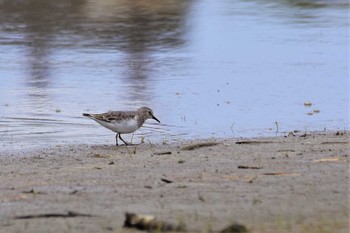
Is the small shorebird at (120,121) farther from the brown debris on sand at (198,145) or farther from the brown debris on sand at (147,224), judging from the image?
the brown debris on sand at (147,224)

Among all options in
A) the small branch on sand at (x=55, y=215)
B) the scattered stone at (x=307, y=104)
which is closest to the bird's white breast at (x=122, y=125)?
the scattered stone at (x=307, y=104)

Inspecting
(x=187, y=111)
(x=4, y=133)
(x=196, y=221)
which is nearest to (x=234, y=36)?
(x=187, y=111)

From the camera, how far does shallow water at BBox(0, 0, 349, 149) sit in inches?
531

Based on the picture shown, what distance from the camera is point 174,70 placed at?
58.2 ft

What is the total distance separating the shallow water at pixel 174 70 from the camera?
13.5m

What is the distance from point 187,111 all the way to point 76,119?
1.61 meters

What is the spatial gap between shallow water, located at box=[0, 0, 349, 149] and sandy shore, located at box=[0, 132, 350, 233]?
5.92ft

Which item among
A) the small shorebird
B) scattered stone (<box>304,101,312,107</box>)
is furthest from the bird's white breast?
scattered stone (<box>304,101,312,107</box>)

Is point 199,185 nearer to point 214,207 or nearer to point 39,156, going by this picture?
point 214,207

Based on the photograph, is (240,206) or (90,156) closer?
(240,206)

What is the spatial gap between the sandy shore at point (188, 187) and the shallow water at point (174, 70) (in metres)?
1.80

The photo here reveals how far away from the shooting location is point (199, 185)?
8.36m

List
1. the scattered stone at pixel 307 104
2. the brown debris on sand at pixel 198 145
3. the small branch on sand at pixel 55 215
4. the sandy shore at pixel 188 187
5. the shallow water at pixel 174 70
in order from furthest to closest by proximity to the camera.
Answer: the scattered stone at pixel 307 104
the shallow water at pixel 174 70
the brown debris on sand at pixel 198 145
the small branch on sand at pixel 55 215
the sandy shore at pixel 188 187

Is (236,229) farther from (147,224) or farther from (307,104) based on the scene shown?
(307,104)
